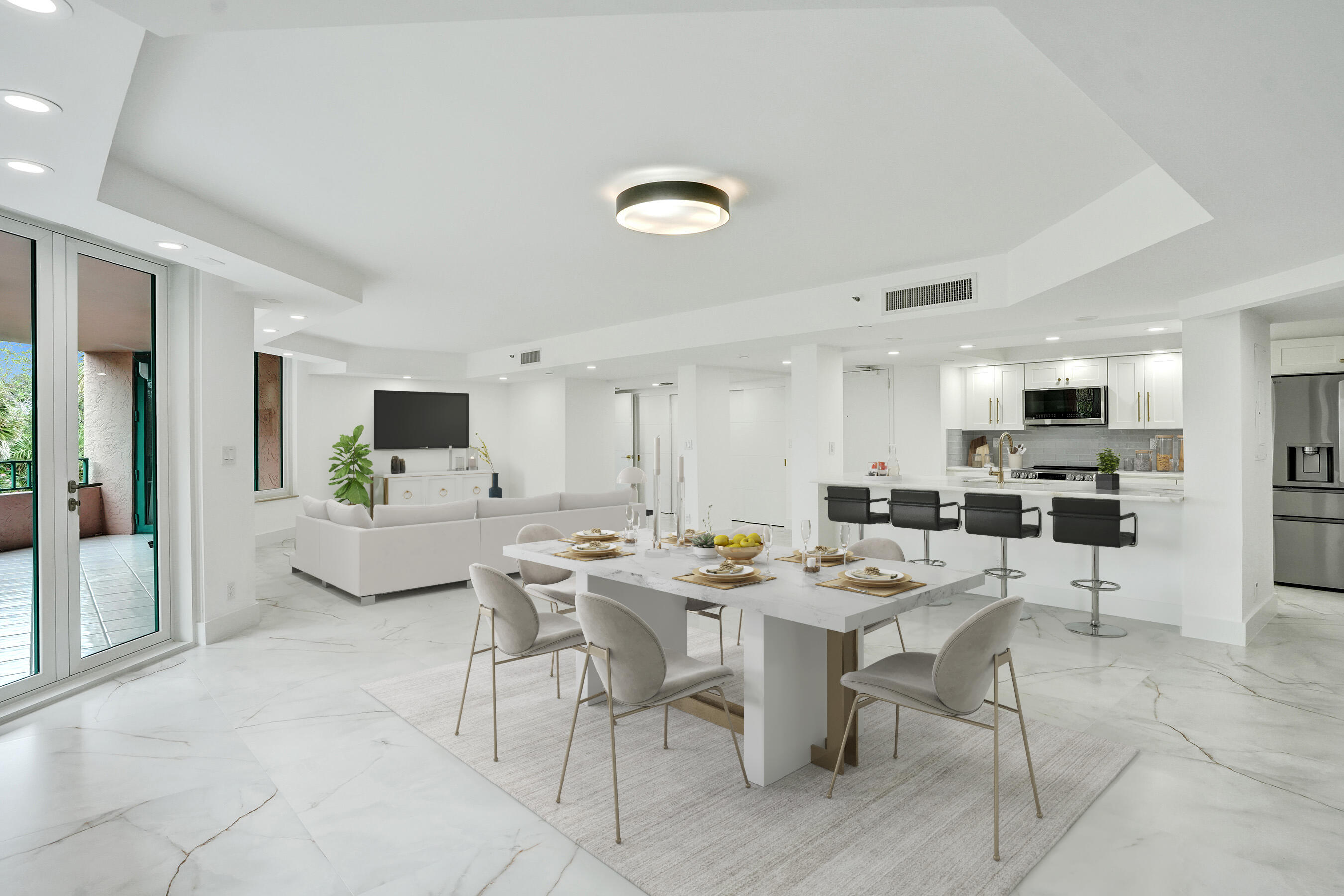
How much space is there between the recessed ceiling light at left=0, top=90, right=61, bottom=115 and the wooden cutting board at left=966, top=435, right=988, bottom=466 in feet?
27.9

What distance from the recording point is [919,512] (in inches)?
206

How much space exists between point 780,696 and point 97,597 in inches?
150

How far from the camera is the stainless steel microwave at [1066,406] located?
740 centimetres

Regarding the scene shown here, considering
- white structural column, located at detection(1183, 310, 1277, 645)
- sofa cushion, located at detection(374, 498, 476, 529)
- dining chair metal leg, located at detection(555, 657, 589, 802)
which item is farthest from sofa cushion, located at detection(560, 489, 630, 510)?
white structural column, located at detection(1183, 310, 1277, 645)

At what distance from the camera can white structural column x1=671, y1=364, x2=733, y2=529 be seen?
26.7 ft

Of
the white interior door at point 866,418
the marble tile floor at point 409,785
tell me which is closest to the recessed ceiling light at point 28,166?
the marble tile floor at point 409,785

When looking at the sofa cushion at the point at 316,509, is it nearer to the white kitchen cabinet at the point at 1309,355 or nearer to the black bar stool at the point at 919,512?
the black bar stool at the point at 919,512

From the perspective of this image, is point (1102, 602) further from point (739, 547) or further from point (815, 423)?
point (739, 547)

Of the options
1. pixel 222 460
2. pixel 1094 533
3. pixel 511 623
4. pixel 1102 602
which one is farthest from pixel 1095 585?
pixel 222 460

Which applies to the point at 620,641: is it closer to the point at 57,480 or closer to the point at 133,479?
Answer: the point at 57,480

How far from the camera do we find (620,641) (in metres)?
2.34

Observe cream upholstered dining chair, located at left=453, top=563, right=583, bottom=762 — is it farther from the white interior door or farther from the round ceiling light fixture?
the white interior door

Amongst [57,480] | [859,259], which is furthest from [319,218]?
[859,259]

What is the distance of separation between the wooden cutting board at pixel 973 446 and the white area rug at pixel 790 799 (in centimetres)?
554
